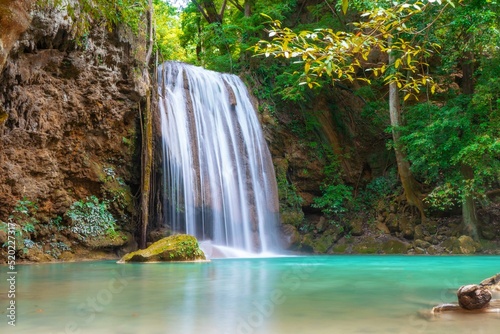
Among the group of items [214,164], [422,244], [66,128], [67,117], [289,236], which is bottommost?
[422,244]

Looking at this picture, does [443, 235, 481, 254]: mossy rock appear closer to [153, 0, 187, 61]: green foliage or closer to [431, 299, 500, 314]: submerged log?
[431, 299, 500, 314]: submerged log

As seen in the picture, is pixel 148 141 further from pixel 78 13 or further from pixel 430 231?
pixel 430 231

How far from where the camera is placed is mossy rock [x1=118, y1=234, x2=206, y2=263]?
32.1ft

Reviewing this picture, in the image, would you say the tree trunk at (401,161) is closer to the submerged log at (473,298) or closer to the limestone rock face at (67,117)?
the limestone rock face at (67,117)

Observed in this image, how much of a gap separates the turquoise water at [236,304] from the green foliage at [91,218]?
→ 474 cm

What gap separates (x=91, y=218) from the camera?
12.0 m

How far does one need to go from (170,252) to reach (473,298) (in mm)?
6913

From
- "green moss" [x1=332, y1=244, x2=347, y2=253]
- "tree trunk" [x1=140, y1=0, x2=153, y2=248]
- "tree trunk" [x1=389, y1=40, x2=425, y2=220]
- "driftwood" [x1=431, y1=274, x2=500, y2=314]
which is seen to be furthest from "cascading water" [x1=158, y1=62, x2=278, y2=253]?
"driftwood" [x1=431, y1=274, x2=500, y2=314]

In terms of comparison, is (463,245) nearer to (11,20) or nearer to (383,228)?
(383,228)

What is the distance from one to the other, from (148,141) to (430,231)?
927 centimetres

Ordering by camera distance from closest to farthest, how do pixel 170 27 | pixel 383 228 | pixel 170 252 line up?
pixel 170 252 < pixel 383 228 < pixel 170 27

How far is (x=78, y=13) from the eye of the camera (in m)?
9.77

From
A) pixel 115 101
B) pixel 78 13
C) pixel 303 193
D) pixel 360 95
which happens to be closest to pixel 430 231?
pixel 303 193

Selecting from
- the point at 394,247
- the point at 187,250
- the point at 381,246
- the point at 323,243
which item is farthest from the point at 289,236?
the point at 187,250
